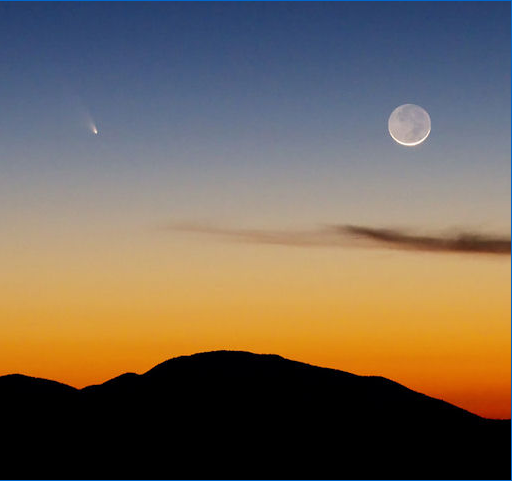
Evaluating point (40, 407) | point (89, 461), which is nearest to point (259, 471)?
point (89, 461)

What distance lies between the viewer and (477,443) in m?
108

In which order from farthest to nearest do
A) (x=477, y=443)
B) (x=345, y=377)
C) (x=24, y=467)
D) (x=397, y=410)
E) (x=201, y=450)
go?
(x=345, y=377)
(x=397, y=410)
(x=477, y=443)
(x=201, y=450)
(x=24, y=467)

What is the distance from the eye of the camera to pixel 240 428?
10512 centimetres

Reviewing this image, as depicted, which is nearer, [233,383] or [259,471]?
[259,471]

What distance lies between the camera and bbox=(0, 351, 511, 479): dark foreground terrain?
94938mm

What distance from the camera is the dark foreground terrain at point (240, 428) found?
311 feet

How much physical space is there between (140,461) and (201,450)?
28.9 feet

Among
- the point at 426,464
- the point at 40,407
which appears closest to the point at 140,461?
the point at 40,407

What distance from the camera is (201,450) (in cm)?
10000

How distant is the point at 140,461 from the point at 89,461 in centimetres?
674

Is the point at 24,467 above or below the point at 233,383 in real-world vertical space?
below

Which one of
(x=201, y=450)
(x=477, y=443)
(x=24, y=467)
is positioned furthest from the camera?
(x=477, y=443)

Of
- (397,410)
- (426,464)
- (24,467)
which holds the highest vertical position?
(397,410)

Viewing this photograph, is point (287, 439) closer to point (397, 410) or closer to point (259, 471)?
point (259, 471)
